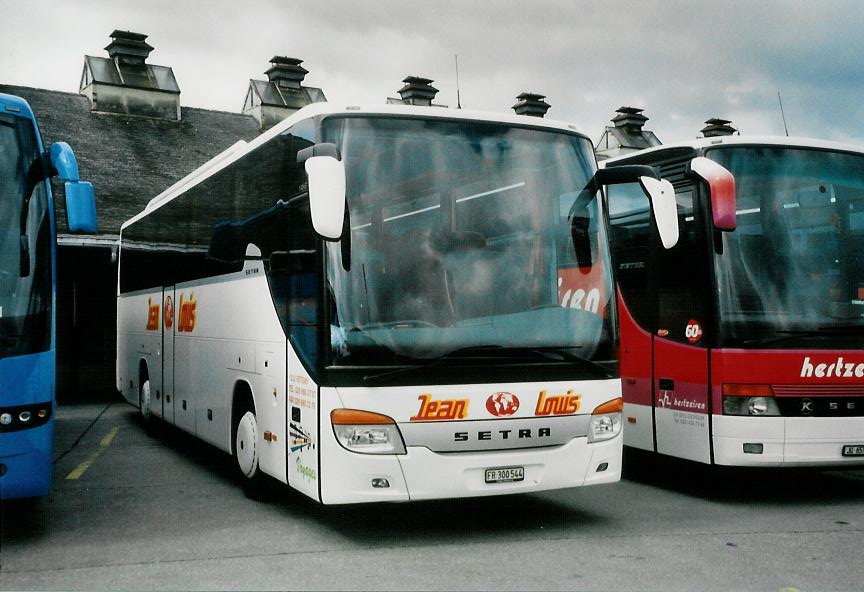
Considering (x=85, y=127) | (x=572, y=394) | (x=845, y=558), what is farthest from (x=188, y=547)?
(x=85, y=127)

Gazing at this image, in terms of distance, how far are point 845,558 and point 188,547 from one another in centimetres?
441

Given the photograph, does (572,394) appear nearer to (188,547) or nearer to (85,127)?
(188,547)

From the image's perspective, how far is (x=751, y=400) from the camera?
853 centimetres

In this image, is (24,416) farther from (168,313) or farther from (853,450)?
(853,450)

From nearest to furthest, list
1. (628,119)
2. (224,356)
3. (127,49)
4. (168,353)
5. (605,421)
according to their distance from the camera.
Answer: (605,421) < (224,356) < (168,353) < (127,49) < (628,119)

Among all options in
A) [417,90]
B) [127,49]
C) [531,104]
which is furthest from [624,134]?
[127,49]

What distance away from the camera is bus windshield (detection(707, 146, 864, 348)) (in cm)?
862

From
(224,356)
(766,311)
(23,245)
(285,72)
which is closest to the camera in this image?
(23,245)

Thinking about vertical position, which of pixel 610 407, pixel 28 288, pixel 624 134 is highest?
pixel 624 134

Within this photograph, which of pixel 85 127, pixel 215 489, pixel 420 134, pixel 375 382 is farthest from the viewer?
pixel 85 127

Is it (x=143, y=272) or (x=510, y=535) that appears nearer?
(x=510, y=535)

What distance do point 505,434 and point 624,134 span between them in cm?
3094

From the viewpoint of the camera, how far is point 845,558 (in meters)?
6.85

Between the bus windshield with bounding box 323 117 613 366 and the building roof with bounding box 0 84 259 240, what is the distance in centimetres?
1369
